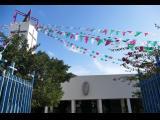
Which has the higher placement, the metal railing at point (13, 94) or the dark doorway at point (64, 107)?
the dark doorway at point (64, 107)

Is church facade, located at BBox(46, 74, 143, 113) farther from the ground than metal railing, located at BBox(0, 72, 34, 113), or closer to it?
farther from the ground

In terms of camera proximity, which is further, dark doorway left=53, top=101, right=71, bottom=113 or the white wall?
dark doorway left=53, top=101, right=71, bottom=113

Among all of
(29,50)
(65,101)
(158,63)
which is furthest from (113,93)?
(158,63)

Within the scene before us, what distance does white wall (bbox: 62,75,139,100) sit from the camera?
1360cm

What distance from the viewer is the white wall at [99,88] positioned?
13602 millimetres

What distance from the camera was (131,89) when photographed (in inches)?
535

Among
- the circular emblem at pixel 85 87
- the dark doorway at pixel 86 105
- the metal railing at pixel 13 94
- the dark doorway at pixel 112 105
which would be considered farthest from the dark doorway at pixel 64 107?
the metal railing at pixel 13 94

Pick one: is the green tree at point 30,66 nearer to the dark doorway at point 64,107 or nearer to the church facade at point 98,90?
the church facade at point 98,90

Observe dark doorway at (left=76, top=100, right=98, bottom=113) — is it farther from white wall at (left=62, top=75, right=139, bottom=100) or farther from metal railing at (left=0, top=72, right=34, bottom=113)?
metal railing at (left=0, top=72, right=34, bottom=113)

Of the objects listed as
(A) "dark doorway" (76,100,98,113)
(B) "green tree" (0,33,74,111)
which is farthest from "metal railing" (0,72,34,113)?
(A) "dark doorway" (76,100,98,113)

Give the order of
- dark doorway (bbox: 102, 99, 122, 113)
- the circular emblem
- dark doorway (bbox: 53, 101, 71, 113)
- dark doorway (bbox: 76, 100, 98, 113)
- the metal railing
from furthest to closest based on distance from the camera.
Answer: dark doorway (bbox: 102, 99, 122, 113), dark doorway (bbox: 53, 101, 71, 113), dark doorway (bbox: 76, 100, 98, 113), the circular emblem, the metal railing

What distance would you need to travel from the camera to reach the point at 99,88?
540 inches

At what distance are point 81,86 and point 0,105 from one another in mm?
10335
